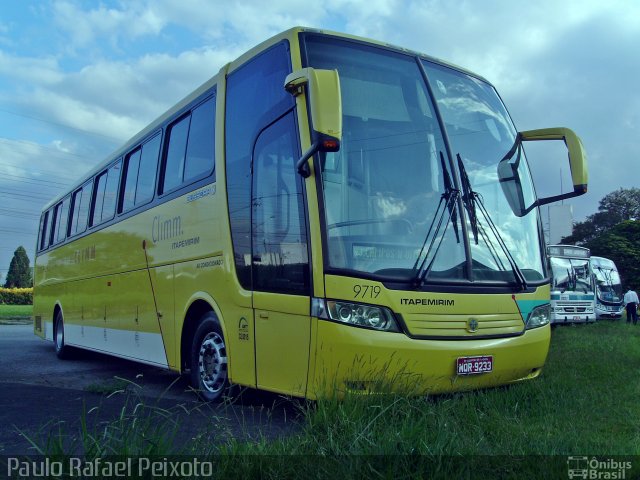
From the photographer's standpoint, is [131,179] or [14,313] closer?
[131,179]

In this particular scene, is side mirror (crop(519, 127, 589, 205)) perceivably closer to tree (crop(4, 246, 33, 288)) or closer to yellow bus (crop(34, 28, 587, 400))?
yellow bus (crop(34, 28, 587, 400))

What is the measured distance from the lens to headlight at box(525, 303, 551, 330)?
6074 millimetres

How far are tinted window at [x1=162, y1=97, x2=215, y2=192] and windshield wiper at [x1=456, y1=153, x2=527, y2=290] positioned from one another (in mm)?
2738

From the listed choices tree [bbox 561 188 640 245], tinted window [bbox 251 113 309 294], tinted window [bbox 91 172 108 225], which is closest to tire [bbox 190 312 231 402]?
tinted window [bbox 251 113 309 294]

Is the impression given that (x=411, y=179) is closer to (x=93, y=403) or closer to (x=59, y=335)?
(x=93, y=403)

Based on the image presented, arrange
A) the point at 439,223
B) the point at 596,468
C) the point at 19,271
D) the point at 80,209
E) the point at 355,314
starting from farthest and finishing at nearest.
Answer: the point at 19,271
the point at 80,209
the point at 439,223
the point at 355,314
the point at 596,468

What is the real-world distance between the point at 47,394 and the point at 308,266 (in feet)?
13.2

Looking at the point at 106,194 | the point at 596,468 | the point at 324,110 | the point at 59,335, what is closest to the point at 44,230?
the point at 59,335

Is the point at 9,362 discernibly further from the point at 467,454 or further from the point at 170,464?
the point at 467,454

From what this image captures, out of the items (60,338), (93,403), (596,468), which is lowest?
(596,468)

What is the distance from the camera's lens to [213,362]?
6.66 m

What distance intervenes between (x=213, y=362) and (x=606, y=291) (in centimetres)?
2732

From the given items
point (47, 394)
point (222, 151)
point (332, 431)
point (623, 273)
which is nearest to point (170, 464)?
point (332, 431)

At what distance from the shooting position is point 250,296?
19.5ft
